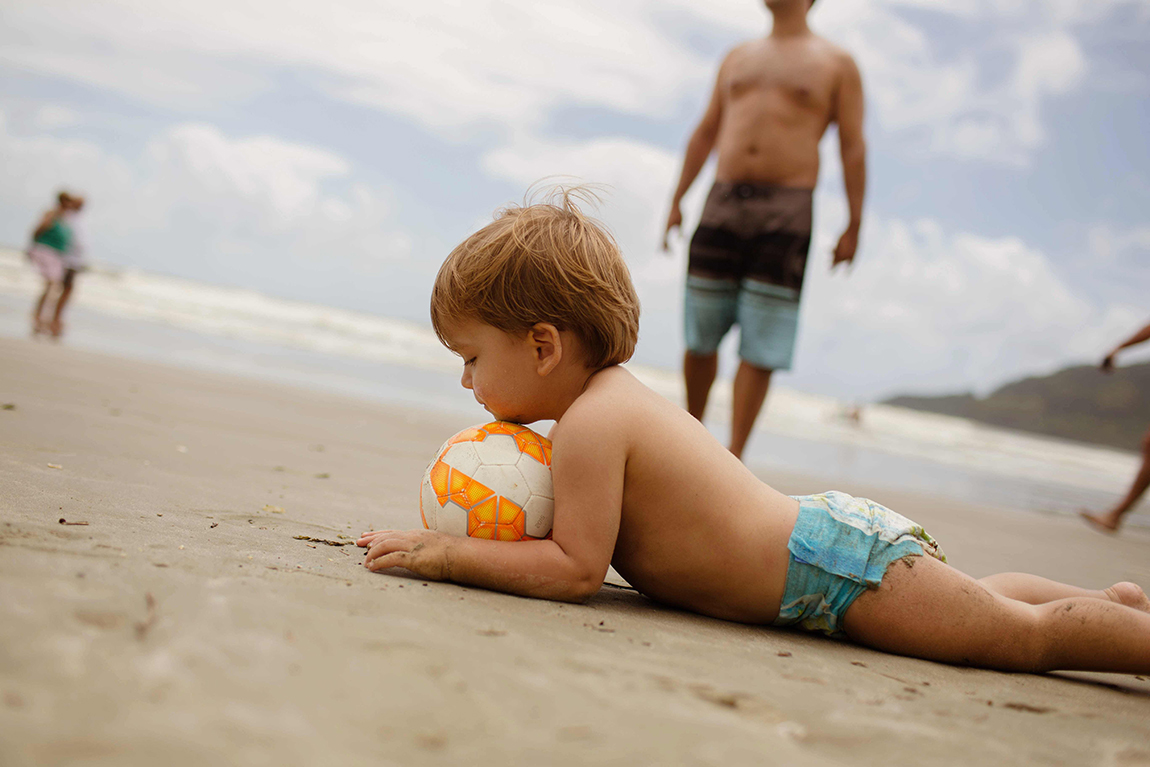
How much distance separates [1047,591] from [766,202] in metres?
2.83

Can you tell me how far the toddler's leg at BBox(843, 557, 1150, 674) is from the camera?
6.99ft

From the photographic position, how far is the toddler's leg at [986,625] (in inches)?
83.9

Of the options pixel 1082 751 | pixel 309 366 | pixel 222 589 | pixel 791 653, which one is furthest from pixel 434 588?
pixel 309 366

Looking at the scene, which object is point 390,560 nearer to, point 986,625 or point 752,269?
point 986,625

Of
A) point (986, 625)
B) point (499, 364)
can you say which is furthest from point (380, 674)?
point (986, 625)

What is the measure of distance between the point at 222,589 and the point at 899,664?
1634mm

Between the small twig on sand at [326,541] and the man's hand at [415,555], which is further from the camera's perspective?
the small twig on sand at [326,541]

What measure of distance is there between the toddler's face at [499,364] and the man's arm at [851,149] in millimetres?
3318

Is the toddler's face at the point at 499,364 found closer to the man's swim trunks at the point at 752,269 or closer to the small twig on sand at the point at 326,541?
the small twig on sand at the point at 326,541

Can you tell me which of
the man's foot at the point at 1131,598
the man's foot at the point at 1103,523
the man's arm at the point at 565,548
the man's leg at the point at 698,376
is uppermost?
the man's leg at the point at 698,376

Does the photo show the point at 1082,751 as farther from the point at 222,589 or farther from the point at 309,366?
the point at 309,366

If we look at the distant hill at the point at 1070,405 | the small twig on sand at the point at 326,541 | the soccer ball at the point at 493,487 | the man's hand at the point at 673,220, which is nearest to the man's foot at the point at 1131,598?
the soccer ball at the point at 493,487

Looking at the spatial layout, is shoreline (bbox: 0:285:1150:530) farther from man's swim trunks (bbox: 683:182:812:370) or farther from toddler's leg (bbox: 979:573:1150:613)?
toddler's leg (bbox: 979:573:1150:613)

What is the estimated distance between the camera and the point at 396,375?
1312 cm
